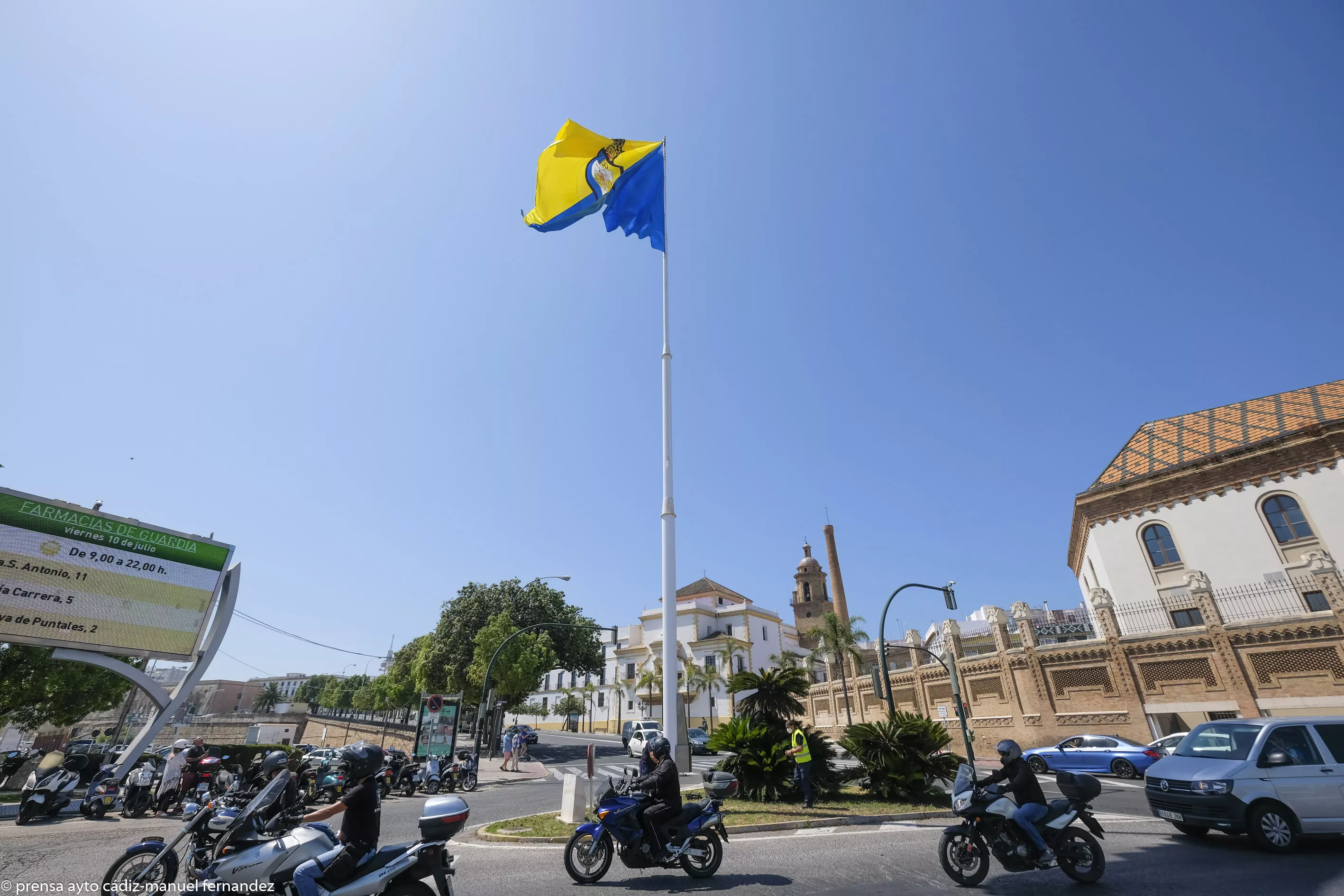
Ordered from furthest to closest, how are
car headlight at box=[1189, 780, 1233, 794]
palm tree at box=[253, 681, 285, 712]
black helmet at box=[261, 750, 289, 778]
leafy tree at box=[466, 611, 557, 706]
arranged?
palm tree at box=[253, 681, 285, 712]
leafy tree at box=[466, 611, 557, 706]
car headlight at box=[1189, 780, 1233, 794]
black helmet at box=[261, 750, 289, 778]

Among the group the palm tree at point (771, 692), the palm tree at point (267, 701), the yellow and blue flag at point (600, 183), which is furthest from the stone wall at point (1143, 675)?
the palm tree at point (267, 701)

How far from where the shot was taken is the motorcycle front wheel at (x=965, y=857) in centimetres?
624

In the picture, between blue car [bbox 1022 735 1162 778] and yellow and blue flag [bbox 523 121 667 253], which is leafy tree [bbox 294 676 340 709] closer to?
blue car [bbox 1022 735 1162 778]

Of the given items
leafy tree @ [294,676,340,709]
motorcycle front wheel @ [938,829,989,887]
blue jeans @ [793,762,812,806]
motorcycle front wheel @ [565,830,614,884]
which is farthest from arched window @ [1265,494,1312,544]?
leafy tree @ [294,676,340,709]

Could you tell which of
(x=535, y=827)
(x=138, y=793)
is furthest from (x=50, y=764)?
(x=535, y=827)

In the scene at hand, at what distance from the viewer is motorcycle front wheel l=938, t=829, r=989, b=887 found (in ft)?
20.5

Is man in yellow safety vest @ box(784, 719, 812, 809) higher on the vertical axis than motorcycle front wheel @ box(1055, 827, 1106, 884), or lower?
higher

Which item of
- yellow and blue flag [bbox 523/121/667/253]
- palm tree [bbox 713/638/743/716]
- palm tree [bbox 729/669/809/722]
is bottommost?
palm tree [bbox 729/669/809/722]

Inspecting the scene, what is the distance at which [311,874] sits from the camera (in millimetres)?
4570

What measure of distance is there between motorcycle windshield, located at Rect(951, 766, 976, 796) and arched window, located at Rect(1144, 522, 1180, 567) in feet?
88.1

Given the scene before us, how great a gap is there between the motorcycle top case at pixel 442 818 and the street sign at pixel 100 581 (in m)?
17.7

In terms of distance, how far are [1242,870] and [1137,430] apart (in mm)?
A: 34022

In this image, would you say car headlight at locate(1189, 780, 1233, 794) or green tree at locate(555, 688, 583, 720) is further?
green tree at locate(555, 688, 583, 720)

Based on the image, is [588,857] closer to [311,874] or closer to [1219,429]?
[311,874]
